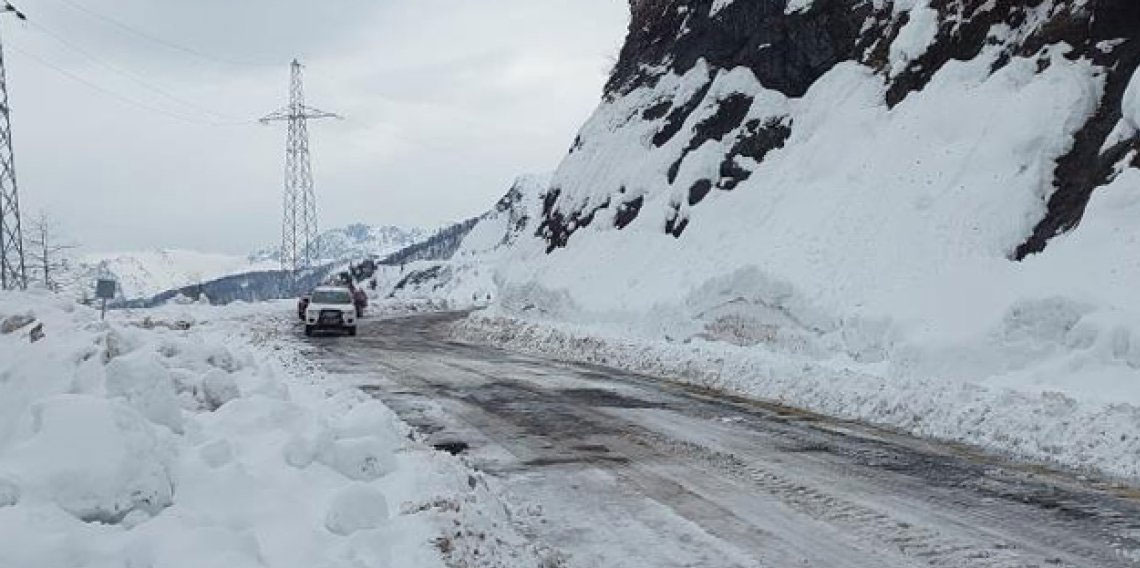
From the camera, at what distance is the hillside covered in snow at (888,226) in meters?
11.9

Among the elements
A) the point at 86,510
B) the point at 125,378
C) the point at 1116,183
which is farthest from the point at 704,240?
the point at 86,510

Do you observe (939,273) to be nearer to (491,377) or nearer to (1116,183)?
(1116,183)

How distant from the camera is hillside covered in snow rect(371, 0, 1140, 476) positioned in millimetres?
11930

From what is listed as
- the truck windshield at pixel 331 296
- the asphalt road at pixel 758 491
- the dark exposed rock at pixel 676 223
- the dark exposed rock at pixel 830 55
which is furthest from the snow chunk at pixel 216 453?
the truck windshield at pixel 331 296

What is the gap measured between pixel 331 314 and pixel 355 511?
1021 inches

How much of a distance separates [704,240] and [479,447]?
48.7 ft

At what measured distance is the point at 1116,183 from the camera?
13.6 meters

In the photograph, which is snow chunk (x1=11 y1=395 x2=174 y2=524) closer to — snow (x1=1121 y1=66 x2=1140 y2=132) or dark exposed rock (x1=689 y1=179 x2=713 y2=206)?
snow (x1=1121 y1=66 x2=1140 y2=132)

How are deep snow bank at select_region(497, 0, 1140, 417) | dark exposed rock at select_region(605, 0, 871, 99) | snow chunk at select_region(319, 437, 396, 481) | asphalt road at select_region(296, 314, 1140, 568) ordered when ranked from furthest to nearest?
dark exposed rock at select_region(605, 0, 871, 99) < deep snow bank at select_region(497, 0, 1140, 417) < snow chunk at select_region(319, 437, 396, 481) < asphalt road at select_region(296, 314, 1140, 568)

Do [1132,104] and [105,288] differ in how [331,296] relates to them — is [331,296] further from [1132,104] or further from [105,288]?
[1132,104]

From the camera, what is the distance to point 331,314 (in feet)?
102

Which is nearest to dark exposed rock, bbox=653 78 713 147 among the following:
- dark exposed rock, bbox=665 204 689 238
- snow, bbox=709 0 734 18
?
snow, bbox=709 0 734 18

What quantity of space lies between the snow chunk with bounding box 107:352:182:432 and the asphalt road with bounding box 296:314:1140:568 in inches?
112

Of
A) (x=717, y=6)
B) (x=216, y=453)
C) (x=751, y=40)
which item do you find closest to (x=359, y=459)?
(x=216, y=453)
